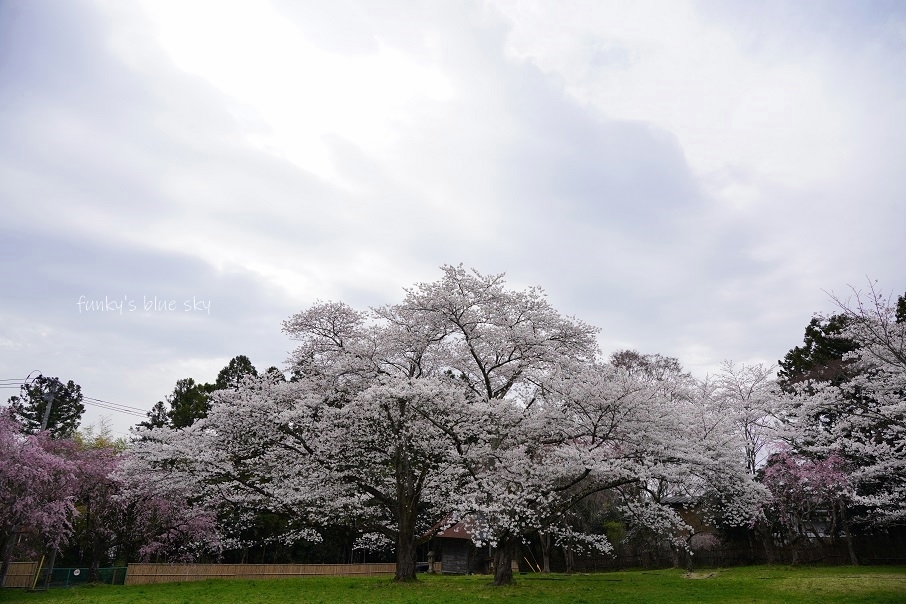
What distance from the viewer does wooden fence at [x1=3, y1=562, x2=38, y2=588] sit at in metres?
20.1

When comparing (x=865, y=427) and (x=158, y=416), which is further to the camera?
(x=158, y=416)

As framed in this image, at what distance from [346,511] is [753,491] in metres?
13.3

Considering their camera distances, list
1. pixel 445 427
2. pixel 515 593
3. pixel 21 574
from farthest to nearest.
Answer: pixel 21 574 < pixel 445 427 < pixel 515 593

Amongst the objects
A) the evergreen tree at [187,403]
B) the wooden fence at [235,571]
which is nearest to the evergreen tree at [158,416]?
the evergreen tree at [187,403]

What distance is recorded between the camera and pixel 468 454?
682 inches

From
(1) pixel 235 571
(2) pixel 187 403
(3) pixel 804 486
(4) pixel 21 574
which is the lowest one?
(1) pixel 235 571

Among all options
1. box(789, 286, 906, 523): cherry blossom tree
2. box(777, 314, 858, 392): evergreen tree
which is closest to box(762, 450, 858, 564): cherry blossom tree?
box(789, 286, 906, 523): cherry blossom tree

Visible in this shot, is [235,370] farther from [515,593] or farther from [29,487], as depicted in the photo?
[515,593]

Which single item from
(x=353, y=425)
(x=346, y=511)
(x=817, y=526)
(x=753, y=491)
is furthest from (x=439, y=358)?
(x=817, y=526)

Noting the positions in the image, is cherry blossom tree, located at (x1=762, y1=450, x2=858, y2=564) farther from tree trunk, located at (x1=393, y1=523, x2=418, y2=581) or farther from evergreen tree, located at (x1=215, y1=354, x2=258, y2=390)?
evergreen tree, located at (x1=215, y1=354, x2=258, y2=390)

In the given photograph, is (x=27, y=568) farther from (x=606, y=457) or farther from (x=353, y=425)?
(x=606, y=457)

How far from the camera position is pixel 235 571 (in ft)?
79.2

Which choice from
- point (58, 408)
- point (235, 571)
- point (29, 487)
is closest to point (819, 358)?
point (235, 571)

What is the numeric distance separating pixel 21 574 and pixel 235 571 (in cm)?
771
